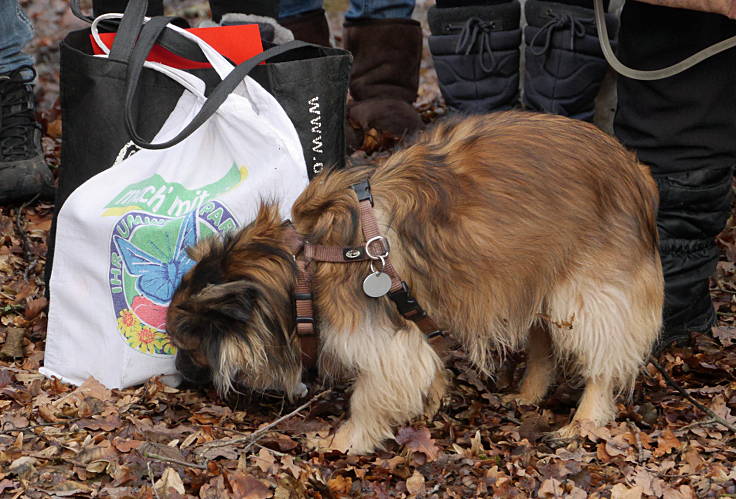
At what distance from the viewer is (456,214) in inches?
121

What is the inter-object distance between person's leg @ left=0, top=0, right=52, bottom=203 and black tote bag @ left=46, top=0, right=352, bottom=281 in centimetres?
140

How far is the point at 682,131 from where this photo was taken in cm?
366

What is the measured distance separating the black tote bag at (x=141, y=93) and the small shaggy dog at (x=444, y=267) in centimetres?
50

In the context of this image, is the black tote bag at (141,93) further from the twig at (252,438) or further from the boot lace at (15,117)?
the boot lace at (15,117)

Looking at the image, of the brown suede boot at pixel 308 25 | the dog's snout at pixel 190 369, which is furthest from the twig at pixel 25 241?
the brown suede boot at pixel 308 25

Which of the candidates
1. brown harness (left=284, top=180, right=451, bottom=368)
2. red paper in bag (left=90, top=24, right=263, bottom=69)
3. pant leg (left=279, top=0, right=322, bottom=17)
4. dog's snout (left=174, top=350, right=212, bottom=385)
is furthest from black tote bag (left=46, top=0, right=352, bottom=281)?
pant leg (left=279, top=0, right=322, bottom=17)

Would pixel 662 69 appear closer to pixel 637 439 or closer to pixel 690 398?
pixel 690 398

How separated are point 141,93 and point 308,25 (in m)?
2.58

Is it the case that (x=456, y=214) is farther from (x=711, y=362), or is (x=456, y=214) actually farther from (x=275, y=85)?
(x=711, y=362)

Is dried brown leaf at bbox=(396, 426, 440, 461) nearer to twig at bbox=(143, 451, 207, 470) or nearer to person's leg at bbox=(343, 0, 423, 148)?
twig at bbox=(143, 451, 207, 470)

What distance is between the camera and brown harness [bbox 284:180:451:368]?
9.70 feet

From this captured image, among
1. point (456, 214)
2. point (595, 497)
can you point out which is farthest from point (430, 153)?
point (595, 497)

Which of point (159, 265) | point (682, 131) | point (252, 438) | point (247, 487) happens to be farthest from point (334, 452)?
point (682, 131)

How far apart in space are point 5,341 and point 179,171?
1.26 meters
